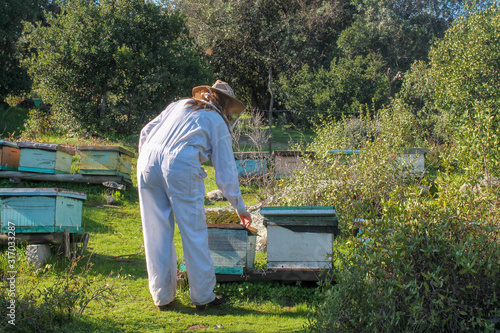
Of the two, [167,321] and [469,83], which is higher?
[469,83]

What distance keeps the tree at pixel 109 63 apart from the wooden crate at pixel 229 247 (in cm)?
956

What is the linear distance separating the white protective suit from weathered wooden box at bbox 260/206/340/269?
1.40ft

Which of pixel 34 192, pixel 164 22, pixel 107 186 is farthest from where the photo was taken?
pixel 164 22

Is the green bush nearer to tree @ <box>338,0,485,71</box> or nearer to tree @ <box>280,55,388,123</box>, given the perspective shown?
tree @ <box>280,55,388,123</box>

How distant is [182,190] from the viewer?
131 inches

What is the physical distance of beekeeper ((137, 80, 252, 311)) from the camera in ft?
11.0

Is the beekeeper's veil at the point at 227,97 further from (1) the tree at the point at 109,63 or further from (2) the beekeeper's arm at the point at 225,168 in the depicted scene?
(1) the tree at the point at 109,63

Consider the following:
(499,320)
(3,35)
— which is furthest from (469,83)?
(3,35)

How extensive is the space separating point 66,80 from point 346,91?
9.97 meters

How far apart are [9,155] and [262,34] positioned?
48.7 feet

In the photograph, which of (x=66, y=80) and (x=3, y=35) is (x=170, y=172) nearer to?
(x=66, y=80)

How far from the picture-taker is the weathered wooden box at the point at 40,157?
795 cm

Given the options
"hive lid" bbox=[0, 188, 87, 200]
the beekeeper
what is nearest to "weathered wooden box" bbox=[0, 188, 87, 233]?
"hive lid" bbox=[0, 188, 87, 200]

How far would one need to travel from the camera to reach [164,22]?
13.6 meters
